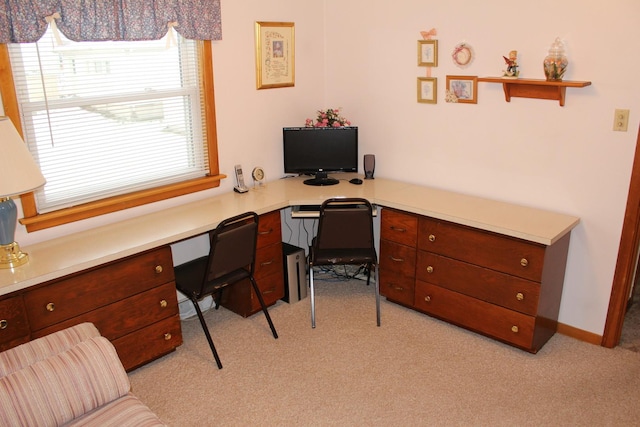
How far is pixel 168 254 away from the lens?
3.07 meters

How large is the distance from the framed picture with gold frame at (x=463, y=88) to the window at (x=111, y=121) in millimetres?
1538

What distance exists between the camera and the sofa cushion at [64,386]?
1918 mm

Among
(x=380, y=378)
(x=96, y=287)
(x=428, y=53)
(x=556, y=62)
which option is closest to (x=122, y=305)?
(x=96, y=287)

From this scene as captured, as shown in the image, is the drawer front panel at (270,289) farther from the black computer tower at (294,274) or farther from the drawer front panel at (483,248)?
the drawer front panel at (483,248)

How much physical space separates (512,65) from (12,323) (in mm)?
2937

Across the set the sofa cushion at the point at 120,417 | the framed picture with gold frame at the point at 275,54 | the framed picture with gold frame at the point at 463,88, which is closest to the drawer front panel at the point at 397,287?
the framed picture with gold frame at the point at 463,88

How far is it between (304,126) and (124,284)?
1862 millimetres

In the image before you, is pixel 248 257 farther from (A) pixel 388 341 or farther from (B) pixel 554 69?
(B) pixel 554 69

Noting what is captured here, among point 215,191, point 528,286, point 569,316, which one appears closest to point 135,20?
point 215,191

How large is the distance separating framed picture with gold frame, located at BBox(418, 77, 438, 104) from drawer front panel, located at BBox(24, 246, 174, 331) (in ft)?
6.38

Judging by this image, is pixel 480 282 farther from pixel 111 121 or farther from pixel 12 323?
pixel 12 323

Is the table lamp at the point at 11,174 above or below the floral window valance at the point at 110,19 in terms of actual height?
below

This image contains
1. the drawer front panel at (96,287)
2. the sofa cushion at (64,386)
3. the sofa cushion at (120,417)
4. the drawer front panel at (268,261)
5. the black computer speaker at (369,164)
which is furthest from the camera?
the black computer speaker at (369,164)

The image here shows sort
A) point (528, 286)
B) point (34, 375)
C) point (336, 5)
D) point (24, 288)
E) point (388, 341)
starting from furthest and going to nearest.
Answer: point (336, 5), point (388, 341), point (528, 286), point (24, 288), point (34, 375)
